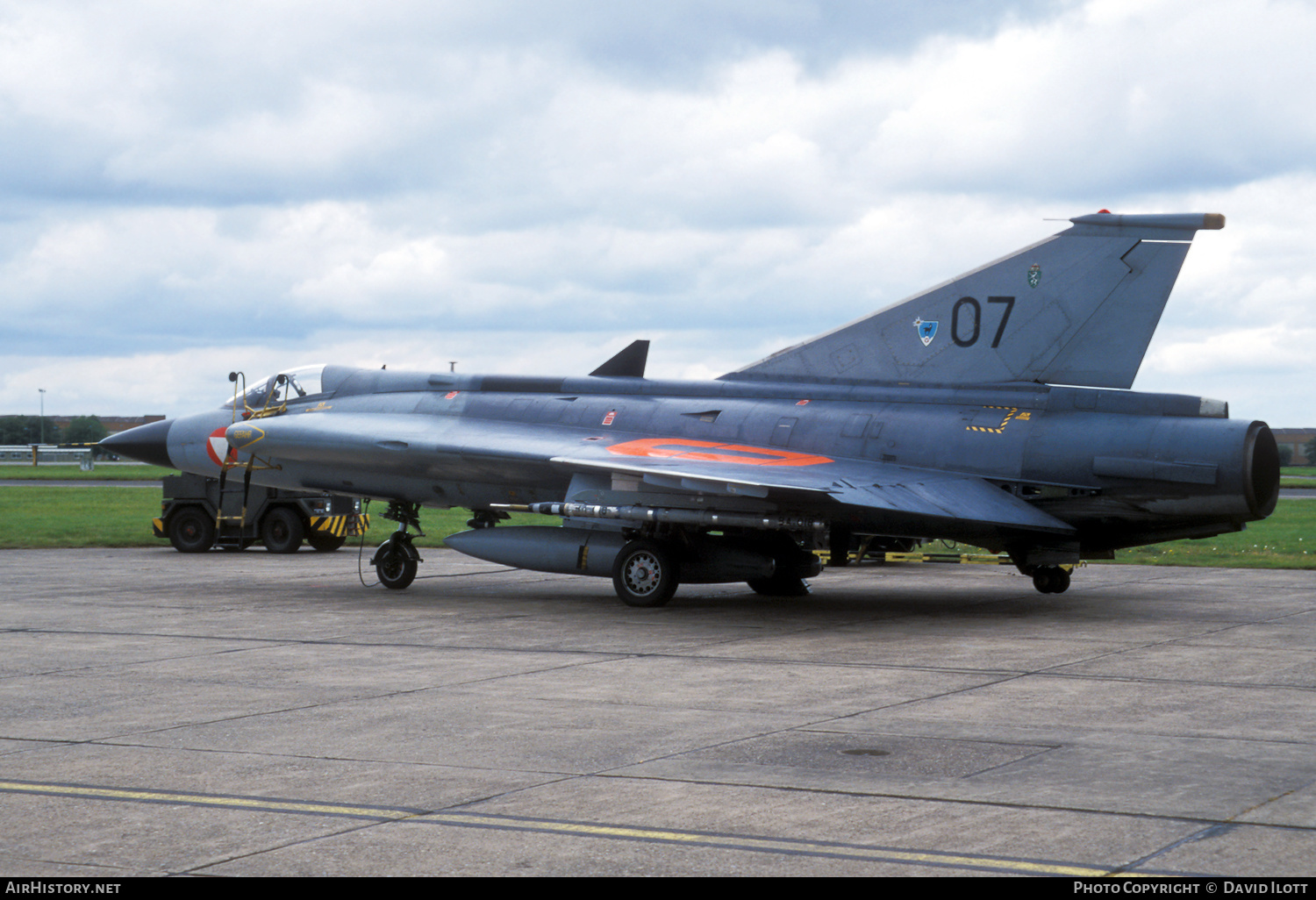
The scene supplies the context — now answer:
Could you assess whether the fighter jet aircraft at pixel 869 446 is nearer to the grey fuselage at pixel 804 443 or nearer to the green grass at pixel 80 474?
the grey fuselage at pixel 804 443

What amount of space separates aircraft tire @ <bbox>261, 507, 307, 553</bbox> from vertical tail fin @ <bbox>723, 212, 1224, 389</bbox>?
14.5 m

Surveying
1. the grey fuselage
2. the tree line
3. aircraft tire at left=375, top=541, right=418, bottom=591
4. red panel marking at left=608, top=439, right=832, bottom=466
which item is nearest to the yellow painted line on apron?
the grey fuselage

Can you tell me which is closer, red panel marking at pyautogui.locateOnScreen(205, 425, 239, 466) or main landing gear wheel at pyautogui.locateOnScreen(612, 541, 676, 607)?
main landing gear wheel at pyautogui.locateOnScreen(612, 541, 676, 607)

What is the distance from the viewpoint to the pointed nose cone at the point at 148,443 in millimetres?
20750

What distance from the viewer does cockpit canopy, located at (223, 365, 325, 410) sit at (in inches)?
783

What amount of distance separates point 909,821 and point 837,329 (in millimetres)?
11372

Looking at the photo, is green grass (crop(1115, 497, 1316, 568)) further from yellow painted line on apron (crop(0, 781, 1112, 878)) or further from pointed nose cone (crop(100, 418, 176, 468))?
pointed nose cone (crop(100, 418, 176, 468))

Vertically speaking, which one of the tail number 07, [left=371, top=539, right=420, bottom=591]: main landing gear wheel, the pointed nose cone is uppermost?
the tail number 07

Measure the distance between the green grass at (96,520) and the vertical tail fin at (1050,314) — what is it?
12567 mm

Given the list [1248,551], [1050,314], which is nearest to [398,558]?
[1050,314]

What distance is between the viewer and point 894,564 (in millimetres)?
24266

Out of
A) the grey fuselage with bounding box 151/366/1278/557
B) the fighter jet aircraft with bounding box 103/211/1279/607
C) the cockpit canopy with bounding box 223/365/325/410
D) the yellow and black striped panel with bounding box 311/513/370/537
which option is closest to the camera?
the grey fuselage with bounding box 151/366/1278/557

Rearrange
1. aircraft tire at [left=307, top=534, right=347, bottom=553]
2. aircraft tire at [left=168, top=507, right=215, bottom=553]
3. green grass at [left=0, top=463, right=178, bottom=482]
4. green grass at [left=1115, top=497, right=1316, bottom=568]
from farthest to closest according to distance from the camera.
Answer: green grass at [left=0, top=463, right=178, bottom=482] → aircraft tire at [left=307, top=534, right=347, bottom=553] → aircraft tire at [left=168, top=507, right=215, bottom=553] → green grass at [left=1115, top=497, right=1316, bottom=568]

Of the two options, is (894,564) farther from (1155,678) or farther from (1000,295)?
(1155,678)
